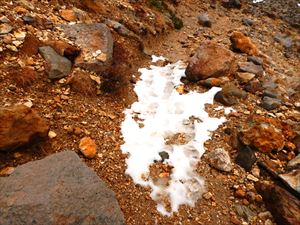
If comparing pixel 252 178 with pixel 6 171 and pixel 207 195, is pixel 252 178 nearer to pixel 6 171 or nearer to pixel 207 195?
pixel 207 195

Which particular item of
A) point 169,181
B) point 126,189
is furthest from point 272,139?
point 126,189

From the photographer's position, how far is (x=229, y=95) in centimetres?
711

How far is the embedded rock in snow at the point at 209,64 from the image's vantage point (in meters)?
7.72

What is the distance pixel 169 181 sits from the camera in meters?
5.19

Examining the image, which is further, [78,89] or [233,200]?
[78,89]

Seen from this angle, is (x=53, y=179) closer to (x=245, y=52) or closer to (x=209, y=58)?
(x=209, y=58)

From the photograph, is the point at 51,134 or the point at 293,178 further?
the point at 51,134

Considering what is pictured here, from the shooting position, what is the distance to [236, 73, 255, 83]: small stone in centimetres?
773

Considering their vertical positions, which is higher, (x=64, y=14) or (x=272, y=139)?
(x=272, y=139)

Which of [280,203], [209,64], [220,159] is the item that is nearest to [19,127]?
[220,159]

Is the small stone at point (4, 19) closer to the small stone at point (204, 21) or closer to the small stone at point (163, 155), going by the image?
the small stone at point (163, 155)

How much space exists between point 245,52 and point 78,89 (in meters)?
5.57

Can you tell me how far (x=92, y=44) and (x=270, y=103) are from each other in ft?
14.0

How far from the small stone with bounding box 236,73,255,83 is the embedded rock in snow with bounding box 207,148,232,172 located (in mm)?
2700
